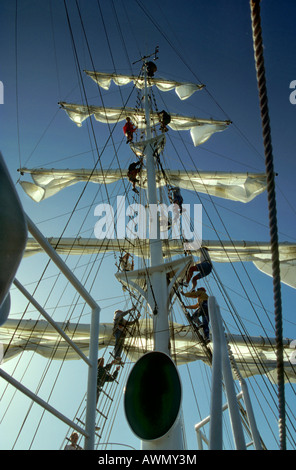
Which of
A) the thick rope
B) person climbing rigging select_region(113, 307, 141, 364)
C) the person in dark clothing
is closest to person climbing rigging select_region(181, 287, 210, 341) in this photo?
person climbing rigging select_region(113, 307, 141, 364)

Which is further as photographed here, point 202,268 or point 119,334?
point 119,334

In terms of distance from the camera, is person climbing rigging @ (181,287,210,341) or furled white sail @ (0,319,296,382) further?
furled white sail @ (0,319,296,382)

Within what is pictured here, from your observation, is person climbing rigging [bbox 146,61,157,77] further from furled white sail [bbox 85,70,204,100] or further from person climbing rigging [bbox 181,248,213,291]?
person climbing rigging [bbox 181,248,213,291]

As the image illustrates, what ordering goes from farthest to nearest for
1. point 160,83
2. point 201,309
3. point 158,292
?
point 160,83 → point 201,309 → point 158,292

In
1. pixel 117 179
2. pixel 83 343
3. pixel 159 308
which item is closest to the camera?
pixel 159 308

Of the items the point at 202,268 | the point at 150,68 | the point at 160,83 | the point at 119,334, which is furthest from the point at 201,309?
the point at 160,83

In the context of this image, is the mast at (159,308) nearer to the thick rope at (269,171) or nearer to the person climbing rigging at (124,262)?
the person climbing rigging at (124,262)

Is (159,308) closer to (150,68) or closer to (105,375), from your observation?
(105,375)

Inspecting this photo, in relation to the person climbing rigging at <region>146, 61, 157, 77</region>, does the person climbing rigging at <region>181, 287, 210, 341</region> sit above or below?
below

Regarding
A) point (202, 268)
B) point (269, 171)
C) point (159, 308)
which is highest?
point (202, 268)

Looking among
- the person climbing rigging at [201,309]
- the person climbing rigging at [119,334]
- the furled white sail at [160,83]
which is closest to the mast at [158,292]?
the person climbing rigging at [201,309]

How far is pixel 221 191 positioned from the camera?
1450cm
